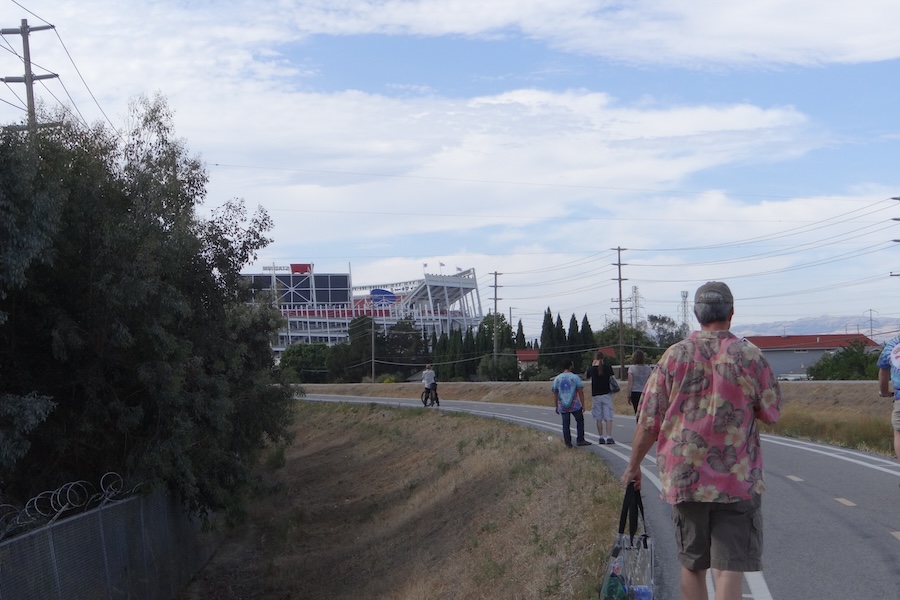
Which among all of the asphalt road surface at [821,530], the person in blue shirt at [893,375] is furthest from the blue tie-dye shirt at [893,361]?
the asphalt road surface at [821,530]

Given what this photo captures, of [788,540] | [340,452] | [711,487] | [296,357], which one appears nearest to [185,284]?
[788,540]

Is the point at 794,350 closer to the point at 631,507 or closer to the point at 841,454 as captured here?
the point at 841,454

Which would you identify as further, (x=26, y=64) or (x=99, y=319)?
(x=26, y=64)

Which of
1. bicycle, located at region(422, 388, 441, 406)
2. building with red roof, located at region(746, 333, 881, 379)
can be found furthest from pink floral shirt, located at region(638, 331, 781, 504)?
building with red roof, located at region(746, 333, 881, 379)

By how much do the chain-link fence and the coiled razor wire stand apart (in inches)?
11.1

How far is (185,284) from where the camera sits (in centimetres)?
1781

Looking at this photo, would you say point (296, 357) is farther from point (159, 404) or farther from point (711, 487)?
point (711, 487)

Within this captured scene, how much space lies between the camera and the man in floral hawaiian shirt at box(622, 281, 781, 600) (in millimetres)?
4793

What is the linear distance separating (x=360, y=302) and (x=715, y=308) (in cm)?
12514

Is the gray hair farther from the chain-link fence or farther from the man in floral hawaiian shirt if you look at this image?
the chain-link fence

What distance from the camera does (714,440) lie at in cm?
483

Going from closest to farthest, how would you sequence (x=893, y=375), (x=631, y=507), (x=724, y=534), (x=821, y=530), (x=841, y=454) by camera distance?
1. (x=724, y=534)
2. (x=631, y=507)
3. (x=821, y=530)
4. (x=893, y=375)
5. (x=841, y=454)

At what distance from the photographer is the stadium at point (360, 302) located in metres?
126

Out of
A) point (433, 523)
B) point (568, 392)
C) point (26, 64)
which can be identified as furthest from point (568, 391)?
point (26, 64)
